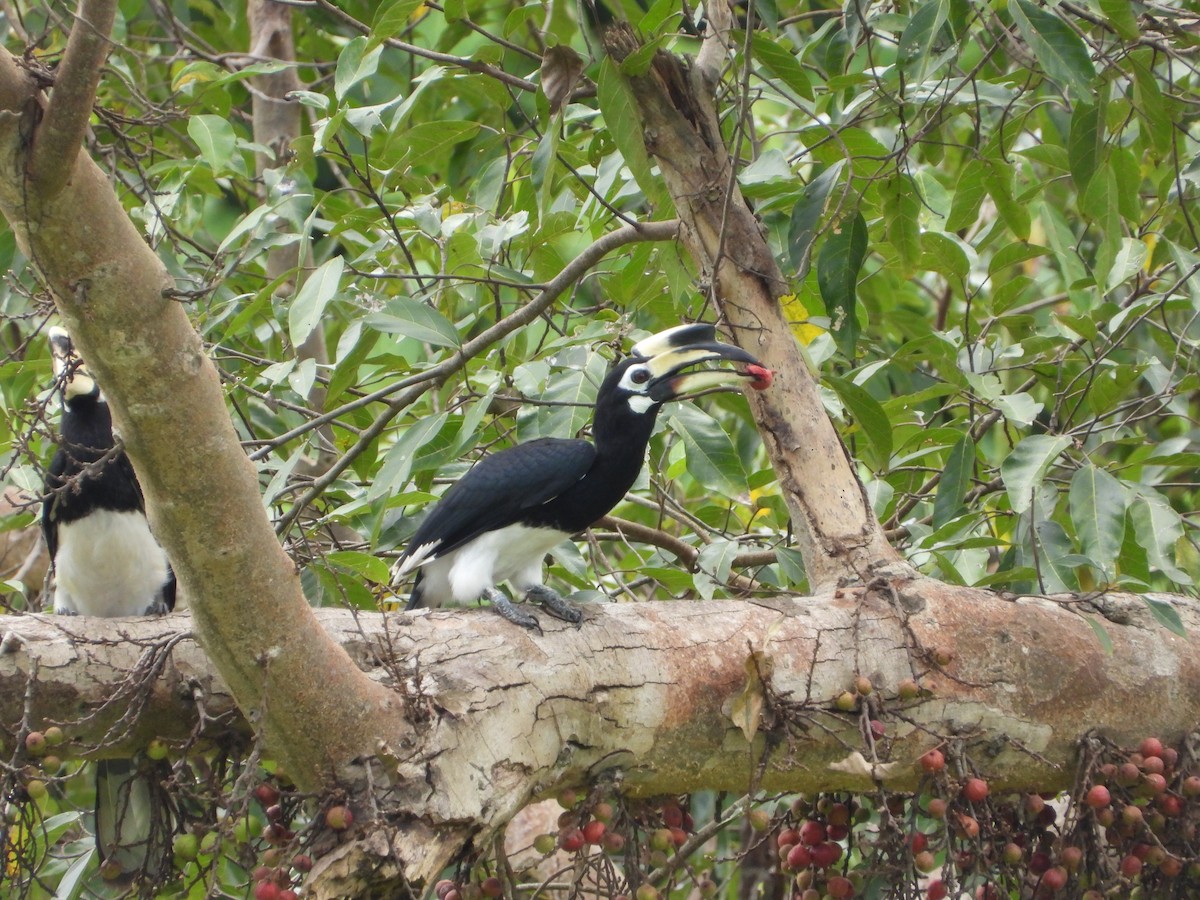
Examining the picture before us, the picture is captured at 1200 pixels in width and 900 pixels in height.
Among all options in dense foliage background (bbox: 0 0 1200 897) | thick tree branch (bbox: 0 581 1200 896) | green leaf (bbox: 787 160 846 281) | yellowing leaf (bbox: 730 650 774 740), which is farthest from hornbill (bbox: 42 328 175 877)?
green leaf (bbox: 787 160 846 281)

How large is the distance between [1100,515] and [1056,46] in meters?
0.93

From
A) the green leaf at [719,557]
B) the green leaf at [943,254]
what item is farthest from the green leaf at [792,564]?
the green leaf at [943,254]

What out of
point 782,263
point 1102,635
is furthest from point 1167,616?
point 782,263

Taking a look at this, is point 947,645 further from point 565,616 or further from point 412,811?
point 412,811

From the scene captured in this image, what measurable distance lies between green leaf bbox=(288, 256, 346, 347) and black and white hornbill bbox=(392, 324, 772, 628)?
0.64 meters

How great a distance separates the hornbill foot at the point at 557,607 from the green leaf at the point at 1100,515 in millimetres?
1022

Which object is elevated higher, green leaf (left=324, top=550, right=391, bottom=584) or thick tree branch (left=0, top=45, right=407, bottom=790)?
thick tree branch (left=0, top=45, right=407, bottom=790)

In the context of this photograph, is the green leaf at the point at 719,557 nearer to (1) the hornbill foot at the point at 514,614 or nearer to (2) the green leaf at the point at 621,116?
(1) the hornbill foot at the point at 514,614

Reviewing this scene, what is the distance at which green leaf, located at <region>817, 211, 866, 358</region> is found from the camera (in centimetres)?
284

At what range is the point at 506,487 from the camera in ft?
10.2

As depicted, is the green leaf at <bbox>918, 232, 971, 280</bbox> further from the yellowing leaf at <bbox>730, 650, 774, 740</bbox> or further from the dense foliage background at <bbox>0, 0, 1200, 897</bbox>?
the yellowing leaf at <bbox>730, 650, 774, 740</bbox>

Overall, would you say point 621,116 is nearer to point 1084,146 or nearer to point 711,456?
point 711,456

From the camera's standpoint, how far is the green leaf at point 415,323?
2855 millimetres

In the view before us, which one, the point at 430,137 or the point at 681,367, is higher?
the point at 430,137
